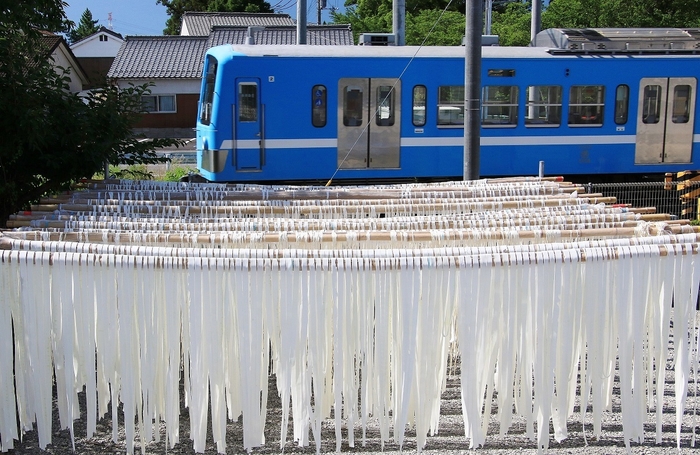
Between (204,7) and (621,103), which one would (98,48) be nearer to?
(204,7)

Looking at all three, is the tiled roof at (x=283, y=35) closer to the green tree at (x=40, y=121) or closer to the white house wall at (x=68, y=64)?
the white house wall at (x=68, y=64)

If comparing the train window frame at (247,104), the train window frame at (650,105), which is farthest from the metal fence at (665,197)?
the train window frame at (247,104)

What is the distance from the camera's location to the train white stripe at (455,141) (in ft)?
37.7

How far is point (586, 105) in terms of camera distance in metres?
12.1

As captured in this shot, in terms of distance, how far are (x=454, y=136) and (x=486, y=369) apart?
8.81 metres

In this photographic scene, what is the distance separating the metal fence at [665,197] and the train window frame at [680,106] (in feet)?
4.06

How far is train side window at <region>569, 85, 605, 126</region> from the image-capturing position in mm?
12062

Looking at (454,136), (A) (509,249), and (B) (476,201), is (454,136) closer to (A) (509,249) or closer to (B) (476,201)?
(B) (476,201)

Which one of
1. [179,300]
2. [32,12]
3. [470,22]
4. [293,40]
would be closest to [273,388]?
[179,300]

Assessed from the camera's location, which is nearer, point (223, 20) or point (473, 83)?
point (473, 83)

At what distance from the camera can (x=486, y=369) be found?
3.33 meters

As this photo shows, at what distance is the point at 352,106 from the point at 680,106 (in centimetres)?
Answer: 528

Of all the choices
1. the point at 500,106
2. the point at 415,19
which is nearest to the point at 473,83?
the point at 500,106

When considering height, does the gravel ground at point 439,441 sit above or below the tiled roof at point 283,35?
below
